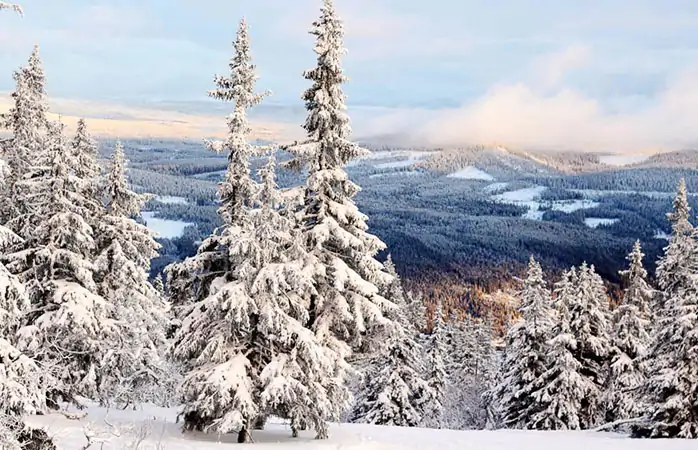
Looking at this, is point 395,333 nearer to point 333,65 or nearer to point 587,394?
point 333,65

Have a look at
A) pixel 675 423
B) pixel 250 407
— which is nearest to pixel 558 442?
pixel 675 423

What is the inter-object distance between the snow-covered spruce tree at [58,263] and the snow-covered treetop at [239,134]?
485cm

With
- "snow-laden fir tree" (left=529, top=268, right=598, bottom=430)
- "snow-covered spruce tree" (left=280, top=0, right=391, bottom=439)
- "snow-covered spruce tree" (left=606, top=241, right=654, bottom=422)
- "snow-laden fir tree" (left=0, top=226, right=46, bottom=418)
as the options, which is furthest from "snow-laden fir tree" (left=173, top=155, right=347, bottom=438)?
"snow-covered spruce tree" (left=606, top=241, right=654, bottom=422)

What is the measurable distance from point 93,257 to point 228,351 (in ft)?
27.9

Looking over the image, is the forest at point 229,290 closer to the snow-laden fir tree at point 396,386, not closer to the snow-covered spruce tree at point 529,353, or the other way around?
the snow-covered spruce tree at point 529,353

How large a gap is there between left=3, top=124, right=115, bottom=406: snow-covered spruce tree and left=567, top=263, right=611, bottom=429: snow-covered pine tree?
24.4 m

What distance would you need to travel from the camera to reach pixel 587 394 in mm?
33750

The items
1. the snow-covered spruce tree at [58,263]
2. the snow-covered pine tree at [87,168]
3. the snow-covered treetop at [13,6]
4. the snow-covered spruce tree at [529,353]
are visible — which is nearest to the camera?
the snow-covered treetop at [13,6]

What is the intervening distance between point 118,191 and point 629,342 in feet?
92.0

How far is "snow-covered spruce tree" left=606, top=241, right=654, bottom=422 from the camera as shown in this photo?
108ft

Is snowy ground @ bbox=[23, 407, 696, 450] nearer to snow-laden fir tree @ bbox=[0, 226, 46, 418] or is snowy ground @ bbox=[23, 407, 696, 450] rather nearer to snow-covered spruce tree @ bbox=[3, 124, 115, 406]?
snow-covered spruce tree @ bbox=[3, 124, 115, 406]

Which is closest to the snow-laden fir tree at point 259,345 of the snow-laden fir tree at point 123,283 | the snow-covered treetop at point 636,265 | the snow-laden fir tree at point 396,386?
the snow-laden fir tree at point 123,283

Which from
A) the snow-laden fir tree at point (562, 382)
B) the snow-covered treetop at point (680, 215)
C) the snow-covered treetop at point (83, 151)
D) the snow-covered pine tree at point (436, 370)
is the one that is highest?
the snow-covered treetop at point (83, 151)

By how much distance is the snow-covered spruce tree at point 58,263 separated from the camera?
19.3 m
